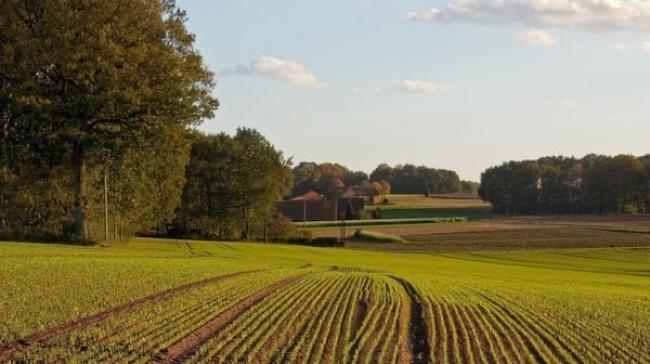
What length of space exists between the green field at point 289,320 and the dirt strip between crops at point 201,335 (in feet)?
0.08

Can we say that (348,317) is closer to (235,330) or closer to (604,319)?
(235,330)

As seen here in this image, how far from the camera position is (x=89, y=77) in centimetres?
3703

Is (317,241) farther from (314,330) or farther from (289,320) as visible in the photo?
(314,330)

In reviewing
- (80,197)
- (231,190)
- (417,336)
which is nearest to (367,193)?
(231,190)

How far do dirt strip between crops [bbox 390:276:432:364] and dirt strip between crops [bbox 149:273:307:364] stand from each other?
360cm

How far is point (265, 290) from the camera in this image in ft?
61.0

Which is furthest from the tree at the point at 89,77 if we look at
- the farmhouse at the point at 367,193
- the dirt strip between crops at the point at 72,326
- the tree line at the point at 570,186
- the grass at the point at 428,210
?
the farmhouse at the point at 367,193

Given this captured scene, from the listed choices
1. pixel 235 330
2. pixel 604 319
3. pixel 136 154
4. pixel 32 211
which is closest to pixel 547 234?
pixel 136 154

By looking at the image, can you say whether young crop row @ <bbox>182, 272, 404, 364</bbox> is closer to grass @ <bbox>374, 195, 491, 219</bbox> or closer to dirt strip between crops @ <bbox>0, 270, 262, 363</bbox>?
dirt strip between crops @ <bbox>0, 270, 262, 363</bbox>

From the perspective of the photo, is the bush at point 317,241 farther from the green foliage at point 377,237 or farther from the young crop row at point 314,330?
the young crop row at point 314,330

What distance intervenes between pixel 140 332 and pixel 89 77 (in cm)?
2830

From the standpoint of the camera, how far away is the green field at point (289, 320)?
11.1 metres

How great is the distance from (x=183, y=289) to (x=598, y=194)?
15855cm

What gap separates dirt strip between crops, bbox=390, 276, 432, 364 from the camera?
11258 millimetres
